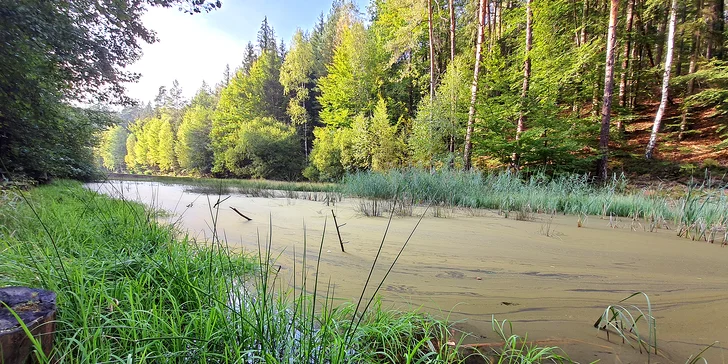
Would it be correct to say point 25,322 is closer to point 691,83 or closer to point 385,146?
point 385,146

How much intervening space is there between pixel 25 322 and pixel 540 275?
228 cm

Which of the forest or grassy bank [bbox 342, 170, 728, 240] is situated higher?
the forest

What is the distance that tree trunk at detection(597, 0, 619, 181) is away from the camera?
6621mm

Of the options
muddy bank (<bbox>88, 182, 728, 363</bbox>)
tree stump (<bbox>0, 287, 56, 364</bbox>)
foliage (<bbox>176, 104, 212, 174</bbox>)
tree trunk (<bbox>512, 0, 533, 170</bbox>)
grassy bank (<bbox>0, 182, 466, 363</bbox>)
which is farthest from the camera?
foliage (<bbox>176, 104, 212, 174</bbox>)

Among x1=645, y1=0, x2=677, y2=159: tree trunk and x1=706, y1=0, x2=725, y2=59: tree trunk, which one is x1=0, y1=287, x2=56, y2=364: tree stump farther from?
x1=706, y1=0, x2=725, y2=59: tree trunk

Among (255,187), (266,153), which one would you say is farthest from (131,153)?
(255,187)

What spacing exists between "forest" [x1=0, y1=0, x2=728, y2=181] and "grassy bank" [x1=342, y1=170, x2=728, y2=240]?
2564 millimetres

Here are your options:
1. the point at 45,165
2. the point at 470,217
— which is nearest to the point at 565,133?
the point at 470,217

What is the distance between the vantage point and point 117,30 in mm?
5438

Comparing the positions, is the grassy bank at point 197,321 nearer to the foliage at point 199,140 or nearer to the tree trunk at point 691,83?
the tree trunk at point 691,83

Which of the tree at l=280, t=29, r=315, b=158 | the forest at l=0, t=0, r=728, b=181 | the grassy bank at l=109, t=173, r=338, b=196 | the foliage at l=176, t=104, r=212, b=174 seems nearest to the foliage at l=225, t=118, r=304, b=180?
the forest at l=0, t=0, r=728, b=181

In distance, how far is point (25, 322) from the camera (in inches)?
26.0

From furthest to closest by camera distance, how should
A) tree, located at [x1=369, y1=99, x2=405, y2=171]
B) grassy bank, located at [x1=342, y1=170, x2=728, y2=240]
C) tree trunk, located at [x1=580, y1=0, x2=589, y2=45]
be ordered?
tree, located at [x1=369, y1=99, x2=405, y2=171], tree trunk, located at [x1=580, y1=0, x2=589, y2=45], grassy bank, located at [x1=342, y1=170, x2=728, y2=240]

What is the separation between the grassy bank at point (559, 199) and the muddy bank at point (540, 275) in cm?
37
